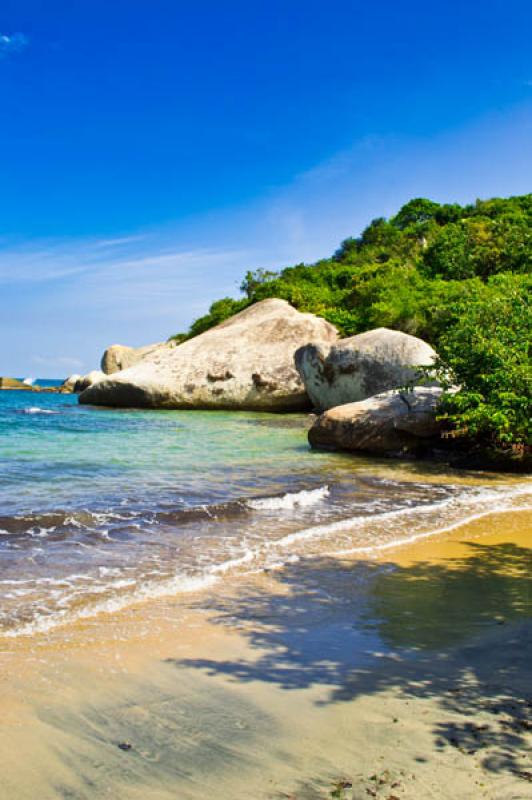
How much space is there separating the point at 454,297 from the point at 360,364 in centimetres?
501

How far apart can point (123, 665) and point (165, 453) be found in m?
9.64

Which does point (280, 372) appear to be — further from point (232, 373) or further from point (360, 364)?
point (360, 364)

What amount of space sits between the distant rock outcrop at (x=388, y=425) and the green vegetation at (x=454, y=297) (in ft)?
1.65

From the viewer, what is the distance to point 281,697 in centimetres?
361

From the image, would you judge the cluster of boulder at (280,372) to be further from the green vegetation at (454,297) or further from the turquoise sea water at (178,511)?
the turquoise sea water at (178,511)

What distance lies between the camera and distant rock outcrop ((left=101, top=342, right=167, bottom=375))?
45312 millimetres

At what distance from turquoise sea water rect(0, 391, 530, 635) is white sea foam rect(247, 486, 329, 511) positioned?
0.07 ft

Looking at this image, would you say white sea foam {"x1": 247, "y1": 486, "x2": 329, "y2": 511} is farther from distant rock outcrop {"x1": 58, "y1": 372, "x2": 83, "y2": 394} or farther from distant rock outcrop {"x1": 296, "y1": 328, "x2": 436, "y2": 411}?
distant rock outcrop {"x1": 58, "y1": 372, "x2": 83, "y2": 394}

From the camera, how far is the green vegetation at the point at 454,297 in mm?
12070

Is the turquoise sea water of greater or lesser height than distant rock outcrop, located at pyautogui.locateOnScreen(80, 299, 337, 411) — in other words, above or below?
below

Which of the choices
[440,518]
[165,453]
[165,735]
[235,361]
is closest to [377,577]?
[440,518]

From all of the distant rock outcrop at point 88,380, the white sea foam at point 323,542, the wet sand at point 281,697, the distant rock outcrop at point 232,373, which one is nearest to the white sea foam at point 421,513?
the white sea foam at point 323,542

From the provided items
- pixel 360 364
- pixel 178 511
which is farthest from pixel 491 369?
pixel 360 364

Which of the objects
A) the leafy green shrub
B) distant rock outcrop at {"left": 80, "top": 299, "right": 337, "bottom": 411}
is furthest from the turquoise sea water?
distant rock outcrop at {"left": 80, "top": 299, "right": 337, "bottom": 411}
